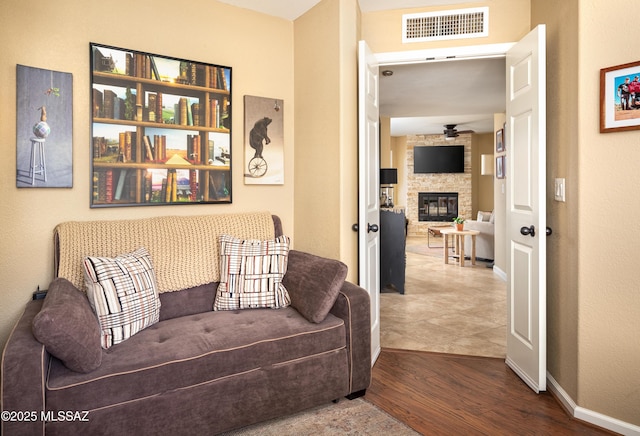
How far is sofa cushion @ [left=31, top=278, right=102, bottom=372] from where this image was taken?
5.32 ft

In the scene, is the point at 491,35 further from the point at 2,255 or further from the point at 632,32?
the point at 2,255

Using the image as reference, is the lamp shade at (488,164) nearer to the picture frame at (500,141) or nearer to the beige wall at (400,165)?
the picture frame at (500,141)

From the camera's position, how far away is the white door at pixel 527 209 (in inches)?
95.9

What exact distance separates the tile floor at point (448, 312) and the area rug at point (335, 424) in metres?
1.06

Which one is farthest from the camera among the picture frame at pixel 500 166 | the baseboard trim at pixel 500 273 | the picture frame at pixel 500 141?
the picture frame at pixel 500 141

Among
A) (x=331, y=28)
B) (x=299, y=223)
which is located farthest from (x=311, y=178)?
(x=331, y=28)

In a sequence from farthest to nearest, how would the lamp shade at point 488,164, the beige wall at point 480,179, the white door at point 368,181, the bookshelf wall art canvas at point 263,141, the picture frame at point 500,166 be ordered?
the beige wall at point 480,179
the lamp shade at point 488,164
the picture frame at point 500,166
the bookshelf wall art canvas at point 263,141
the white door at point 368,181

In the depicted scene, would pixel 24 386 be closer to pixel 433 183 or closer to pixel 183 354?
pixel 183 354

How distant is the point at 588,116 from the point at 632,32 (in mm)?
399

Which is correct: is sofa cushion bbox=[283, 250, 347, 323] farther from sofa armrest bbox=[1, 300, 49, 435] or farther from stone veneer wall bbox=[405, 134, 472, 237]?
stone veneer wall bbox=[405, 134, 472, 237]

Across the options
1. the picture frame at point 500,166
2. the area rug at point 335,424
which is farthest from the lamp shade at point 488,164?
the area rug at point 335,424

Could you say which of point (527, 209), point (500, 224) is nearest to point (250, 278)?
point (527, 209)

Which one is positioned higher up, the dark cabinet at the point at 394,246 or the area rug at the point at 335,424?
the dark cabinet at the point at 394,246

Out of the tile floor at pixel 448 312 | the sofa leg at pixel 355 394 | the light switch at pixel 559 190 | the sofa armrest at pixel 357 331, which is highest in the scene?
the light switch at pixel 559 190
